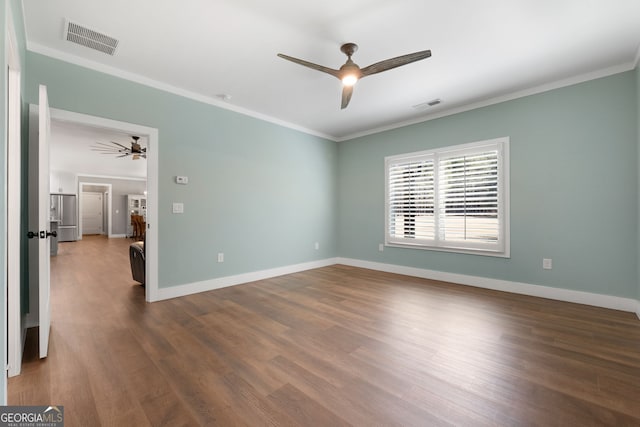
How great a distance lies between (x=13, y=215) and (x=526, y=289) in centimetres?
511

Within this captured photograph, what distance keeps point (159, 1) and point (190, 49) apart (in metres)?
0.60

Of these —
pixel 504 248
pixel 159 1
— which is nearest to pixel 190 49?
pixel 159 1

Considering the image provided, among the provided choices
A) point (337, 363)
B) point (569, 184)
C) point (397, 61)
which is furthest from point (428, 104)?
point (337, 363)

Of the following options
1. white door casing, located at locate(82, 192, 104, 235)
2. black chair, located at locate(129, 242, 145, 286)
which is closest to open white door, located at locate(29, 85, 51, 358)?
black chair, located at locate(129, 242, 145, 286)

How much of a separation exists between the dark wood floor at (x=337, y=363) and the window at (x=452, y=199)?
96 cm

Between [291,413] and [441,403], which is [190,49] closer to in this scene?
[291,413]

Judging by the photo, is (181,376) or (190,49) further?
(190,49)

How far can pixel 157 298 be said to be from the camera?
329 centimetres

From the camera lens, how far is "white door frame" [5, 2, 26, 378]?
166 cm

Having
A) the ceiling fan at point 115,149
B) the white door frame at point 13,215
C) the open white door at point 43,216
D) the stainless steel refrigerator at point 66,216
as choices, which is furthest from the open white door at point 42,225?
the stainless steel refrigerator at point 66,216

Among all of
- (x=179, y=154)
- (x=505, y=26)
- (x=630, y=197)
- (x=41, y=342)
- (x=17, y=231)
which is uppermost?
(x=505, y=26)

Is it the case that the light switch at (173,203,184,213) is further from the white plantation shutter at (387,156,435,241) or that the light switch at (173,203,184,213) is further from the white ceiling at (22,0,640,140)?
the white plantation shutter at (387,156,435,241)

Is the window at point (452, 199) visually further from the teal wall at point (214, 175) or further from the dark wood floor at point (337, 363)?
the teal wall at point (214, 175)

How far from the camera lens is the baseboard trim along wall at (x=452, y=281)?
119 inches
